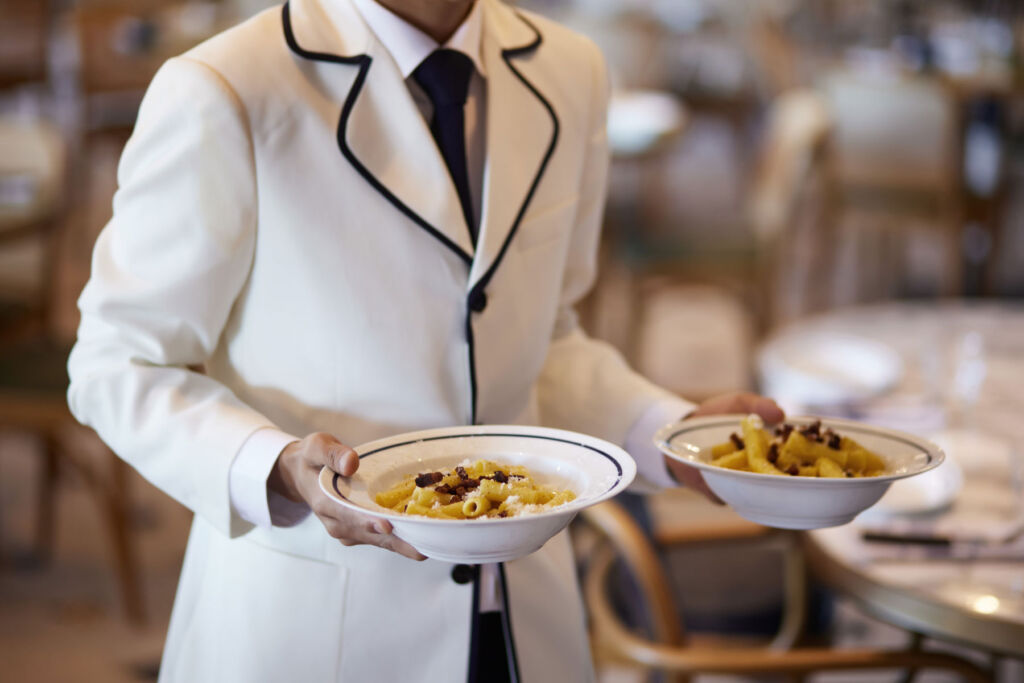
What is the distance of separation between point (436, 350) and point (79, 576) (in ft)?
7.55

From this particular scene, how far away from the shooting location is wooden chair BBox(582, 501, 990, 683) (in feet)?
4.75

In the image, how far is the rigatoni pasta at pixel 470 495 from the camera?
0.84m

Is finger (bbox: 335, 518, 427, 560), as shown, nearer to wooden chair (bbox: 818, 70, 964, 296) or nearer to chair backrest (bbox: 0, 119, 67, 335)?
chair backrest (bbox: 0, 119, 67, 335)

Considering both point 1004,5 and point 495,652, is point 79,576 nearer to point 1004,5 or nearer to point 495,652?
point 495,652

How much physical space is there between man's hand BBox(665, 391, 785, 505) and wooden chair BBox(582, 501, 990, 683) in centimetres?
40

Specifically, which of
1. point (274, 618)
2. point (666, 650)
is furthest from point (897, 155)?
point (274, 618)

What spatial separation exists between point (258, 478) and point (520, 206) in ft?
1.20

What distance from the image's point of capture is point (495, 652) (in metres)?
1.10

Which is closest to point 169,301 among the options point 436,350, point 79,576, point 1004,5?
point 436,350

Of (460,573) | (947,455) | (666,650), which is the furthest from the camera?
(947,455)

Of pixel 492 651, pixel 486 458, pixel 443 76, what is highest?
pixel 443 76

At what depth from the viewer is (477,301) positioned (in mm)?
1031

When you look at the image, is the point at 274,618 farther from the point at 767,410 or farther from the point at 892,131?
the point at 892,131

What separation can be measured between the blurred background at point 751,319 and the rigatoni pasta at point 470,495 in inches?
26.7
